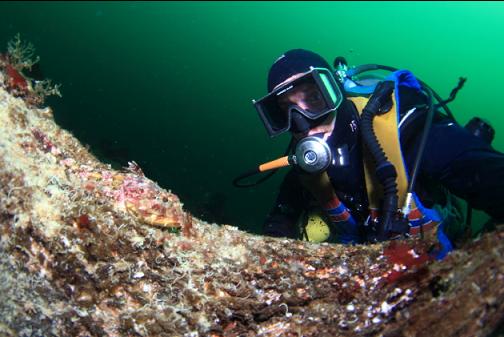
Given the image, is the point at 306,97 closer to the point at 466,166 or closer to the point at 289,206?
the point at 289,206

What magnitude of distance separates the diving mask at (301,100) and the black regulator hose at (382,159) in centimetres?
38

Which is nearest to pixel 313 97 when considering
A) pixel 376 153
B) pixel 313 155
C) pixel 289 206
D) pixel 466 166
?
pixel 313 155

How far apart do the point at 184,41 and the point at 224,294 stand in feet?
402

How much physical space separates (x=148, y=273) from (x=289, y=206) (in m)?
2.58

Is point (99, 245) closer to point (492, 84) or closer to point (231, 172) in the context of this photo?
point (231, 172)

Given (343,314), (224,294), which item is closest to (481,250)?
(343,314)

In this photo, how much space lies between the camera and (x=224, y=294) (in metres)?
1.94

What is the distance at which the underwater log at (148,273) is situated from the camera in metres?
1.76

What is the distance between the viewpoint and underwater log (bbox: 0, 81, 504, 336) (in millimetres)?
1762

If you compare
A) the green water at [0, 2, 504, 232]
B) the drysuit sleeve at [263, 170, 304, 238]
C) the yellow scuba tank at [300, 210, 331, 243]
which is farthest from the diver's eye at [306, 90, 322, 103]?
the green water at [0, 2, 504, 232]

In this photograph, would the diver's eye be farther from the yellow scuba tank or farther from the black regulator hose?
the yellow scuba tank

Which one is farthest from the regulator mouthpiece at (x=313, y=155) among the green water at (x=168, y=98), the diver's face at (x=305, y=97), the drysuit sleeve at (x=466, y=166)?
the green water at (x=168, y=98)

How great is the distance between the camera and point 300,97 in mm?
3510

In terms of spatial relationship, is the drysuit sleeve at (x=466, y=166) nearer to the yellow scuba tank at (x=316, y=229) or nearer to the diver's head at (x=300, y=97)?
the diver's head at (x=300, y=97)
